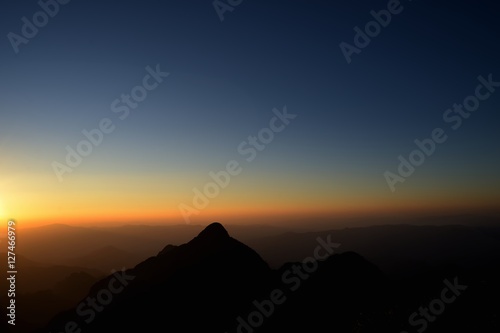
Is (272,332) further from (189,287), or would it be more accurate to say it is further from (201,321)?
(189,287)

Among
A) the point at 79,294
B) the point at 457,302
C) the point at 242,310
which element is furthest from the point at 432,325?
the point at 79,294
